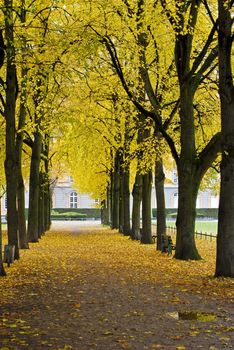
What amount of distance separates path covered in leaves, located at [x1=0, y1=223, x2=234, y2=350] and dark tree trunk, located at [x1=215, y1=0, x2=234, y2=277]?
521 millimetres

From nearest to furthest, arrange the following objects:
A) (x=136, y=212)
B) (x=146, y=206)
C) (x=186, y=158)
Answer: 1. (x=186, y=158)
2. (x=146, y=206)
3. (x=136, y=212)

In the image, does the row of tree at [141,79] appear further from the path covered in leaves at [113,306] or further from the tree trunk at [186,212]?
the path covered in leaves at [113,306]

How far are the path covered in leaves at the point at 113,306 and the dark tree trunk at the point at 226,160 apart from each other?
521 millimetres

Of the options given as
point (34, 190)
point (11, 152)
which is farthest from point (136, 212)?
point (11, 152)

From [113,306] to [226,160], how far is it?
500 centimetres

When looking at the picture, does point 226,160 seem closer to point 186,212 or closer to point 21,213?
point 186,212

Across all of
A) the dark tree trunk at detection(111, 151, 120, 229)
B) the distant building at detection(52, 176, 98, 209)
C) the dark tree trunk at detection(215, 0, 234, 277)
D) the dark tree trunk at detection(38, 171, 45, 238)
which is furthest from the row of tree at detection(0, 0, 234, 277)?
the distant building at detection(52, 176, 98, 209)

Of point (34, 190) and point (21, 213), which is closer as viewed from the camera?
point (21, 213)

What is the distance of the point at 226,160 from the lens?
44.9 feet

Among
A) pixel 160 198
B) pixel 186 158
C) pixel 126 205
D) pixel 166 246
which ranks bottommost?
pixel 166 246

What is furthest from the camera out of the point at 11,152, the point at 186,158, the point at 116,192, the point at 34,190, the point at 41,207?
the point at 116,192

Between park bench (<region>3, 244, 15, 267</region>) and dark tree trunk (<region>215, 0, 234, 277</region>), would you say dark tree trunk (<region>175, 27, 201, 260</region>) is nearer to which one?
dark tree trunk (<region>215, 0, 234, 277</region>)

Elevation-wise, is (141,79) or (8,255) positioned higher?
(141,79)

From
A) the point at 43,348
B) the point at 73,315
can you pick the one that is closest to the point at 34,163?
the point at 73,315
